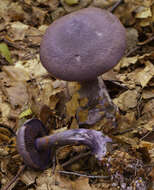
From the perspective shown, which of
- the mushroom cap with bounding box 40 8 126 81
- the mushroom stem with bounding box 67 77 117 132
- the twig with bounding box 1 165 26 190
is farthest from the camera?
the mushroom stem with bounding box 67 77 117 132

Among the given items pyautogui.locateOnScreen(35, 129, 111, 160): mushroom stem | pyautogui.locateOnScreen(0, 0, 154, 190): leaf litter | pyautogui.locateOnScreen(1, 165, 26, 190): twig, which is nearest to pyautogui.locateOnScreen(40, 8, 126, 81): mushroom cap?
pyautogui.locateOnScreen(35, 129, 111, 160): mushroom stem

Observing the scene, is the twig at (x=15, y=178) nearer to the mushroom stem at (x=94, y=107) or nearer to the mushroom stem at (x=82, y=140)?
the mushroom stem at (x=82, y=140)

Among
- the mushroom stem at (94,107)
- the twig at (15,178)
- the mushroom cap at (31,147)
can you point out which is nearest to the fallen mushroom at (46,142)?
the mushroom cap at (31,147)

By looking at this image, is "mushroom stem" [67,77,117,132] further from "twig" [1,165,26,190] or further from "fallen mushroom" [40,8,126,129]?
"twig" [1,165,26,190]

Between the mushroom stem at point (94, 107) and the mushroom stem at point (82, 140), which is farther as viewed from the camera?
the mushroom stem at point (94, 107)

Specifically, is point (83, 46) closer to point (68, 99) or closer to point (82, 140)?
point (82, 140)
